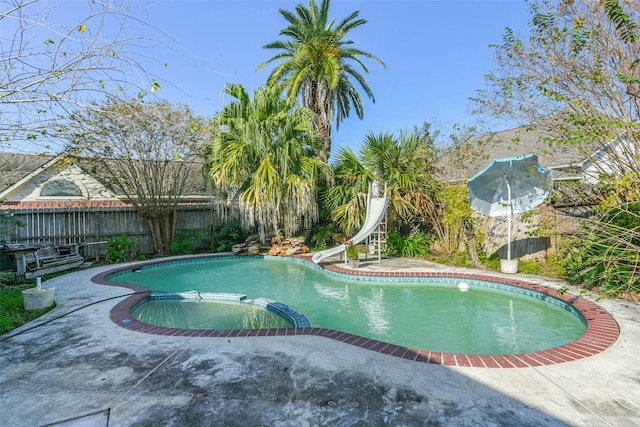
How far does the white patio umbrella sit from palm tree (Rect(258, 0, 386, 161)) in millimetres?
6199

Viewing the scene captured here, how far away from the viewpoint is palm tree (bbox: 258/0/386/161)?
13852 mm

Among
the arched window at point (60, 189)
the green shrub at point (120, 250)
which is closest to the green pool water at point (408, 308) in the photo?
the green shrub at point (120, 250)

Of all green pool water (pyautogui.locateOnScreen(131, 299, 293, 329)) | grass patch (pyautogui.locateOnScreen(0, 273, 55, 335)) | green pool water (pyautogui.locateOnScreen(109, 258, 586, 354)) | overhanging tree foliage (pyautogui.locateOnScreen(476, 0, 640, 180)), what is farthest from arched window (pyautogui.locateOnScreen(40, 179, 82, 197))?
overhanging tree foliage (pyautogui.locateOnScreen(476, 0, 640, 180))

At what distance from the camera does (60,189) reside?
16.1 meters

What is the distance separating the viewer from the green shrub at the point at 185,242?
42.4ft

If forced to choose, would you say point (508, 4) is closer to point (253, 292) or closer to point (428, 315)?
point (428, 315)

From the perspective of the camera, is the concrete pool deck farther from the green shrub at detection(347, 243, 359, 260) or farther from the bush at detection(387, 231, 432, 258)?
the bush at detection(387, 231, 432, 258)

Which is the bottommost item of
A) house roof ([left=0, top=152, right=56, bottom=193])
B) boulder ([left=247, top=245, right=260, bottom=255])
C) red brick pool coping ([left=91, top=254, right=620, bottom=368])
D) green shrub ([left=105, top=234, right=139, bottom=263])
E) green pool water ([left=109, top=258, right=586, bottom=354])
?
green pool water ([left=109, top=258, right=586, bottom=354])

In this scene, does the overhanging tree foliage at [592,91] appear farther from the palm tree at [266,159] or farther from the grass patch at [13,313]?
the grass patch at [13,313]

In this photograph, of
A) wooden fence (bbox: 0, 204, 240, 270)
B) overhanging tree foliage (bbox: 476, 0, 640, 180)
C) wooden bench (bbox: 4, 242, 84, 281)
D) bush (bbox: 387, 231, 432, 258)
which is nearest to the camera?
overhanging tree foliage (bbox: 476, 0, 640, 180)

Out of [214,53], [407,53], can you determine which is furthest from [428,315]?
[407,53]

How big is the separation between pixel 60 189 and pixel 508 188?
731 inches

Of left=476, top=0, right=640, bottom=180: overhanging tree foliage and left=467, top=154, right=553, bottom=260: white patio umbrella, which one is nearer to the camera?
left=476, top=0, right=640, bottom=180: overhanging tree foliage

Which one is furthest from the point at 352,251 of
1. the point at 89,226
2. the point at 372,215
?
the point at 89,226
